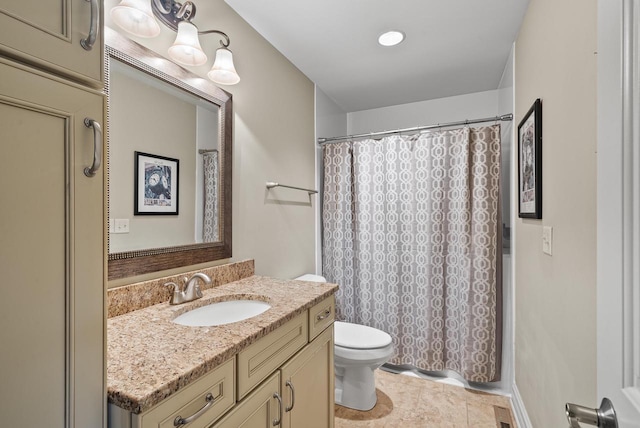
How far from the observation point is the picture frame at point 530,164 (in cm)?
143

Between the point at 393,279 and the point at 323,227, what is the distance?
0.72 metres

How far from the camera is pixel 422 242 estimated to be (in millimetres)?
2396

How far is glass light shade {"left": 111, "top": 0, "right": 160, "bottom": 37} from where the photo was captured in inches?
43.3

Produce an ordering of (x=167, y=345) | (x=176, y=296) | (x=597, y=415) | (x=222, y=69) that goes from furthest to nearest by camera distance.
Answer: (x=222, y=69) < (x=176, y=296) < (x=167, y=345) < (x=597, y=415)

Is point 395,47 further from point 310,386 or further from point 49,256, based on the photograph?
point 49,256

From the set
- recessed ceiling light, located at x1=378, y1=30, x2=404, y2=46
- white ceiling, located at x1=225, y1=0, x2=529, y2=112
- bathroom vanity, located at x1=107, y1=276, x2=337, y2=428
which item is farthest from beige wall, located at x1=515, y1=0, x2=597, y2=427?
bathroom vanity, located at x1=107, y1=276, x2=337, y2=428

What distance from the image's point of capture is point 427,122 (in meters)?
2.99

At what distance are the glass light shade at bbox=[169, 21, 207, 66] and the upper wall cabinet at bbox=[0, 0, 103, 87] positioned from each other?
2.44ft

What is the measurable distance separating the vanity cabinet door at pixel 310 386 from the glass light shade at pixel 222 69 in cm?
129

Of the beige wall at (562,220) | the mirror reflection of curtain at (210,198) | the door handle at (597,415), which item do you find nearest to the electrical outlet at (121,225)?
the mirror reflection of curtain at (210,198)

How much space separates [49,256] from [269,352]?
71cm

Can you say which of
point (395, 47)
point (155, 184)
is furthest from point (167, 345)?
point (395, 47)

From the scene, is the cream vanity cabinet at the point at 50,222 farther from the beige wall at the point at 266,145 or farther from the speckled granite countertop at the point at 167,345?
the beige wall at the point at 266,145

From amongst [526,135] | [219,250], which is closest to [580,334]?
[526,135]
